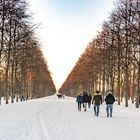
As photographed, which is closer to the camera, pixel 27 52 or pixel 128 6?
pixel 128 6

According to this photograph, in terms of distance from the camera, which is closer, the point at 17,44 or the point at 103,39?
the point at 17,44

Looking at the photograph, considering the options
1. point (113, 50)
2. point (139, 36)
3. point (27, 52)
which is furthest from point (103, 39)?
point (139, 36)

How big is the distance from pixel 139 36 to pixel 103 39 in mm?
14309

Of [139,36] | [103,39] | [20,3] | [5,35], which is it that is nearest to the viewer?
[20,3]

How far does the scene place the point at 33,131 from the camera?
1452 cm

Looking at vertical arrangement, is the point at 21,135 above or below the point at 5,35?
below

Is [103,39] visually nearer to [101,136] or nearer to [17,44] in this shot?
[17,44]

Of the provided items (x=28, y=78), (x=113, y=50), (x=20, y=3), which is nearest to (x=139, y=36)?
(x=113, y=50)

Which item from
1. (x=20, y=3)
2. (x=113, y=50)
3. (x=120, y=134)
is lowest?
(x=120, y=134)

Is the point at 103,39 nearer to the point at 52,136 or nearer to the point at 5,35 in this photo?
the point at 5,35

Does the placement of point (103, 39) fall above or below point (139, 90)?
above

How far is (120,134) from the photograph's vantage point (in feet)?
48.9

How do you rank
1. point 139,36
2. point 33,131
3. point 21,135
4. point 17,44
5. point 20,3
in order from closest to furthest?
point 21,135
point 33,131
point 20,3
point 139,36
point 17,44

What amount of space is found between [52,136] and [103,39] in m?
37.3
